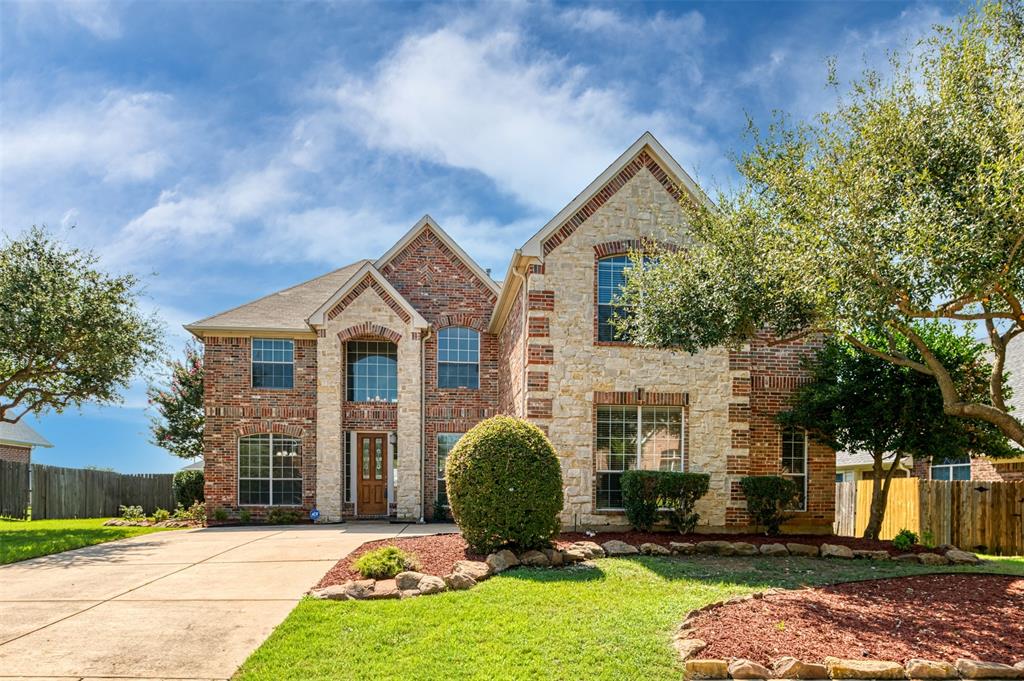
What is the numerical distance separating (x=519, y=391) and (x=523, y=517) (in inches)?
200

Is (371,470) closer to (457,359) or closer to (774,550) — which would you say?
(457,359)

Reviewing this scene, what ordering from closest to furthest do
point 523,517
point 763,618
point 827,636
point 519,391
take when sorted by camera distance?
point 827,636 < point 763,618 < point 523,517 < point 519,391

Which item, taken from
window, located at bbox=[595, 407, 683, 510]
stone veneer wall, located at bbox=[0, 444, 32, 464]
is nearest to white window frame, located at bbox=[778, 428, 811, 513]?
window, located at bbox=[595, 407, 683, 510]

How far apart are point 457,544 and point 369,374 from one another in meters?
9.65

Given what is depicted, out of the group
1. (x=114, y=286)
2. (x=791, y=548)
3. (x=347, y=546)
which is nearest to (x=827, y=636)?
(x=791, y=548)

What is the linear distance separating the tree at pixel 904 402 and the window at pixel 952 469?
7.66 metres

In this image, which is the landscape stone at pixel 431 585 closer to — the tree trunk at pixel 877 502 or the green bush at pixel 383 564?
the green bush at pixel 383 564

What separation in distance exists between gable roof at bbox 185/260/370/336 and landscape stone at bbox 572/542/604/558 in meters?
11.7

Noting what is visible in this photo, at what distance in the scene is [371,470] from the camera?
2075 cm

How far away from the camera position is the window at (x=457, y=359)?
69.2 feet

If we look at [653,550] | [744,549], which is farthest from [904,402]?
[653,550]

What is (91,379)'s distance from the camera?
20.4 meters

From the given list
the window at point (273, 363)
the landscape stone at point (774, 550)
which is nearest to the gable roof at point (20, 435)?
the window at point (273, 363)

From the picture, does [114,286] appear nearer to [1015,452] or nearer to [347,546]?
[347,546]
